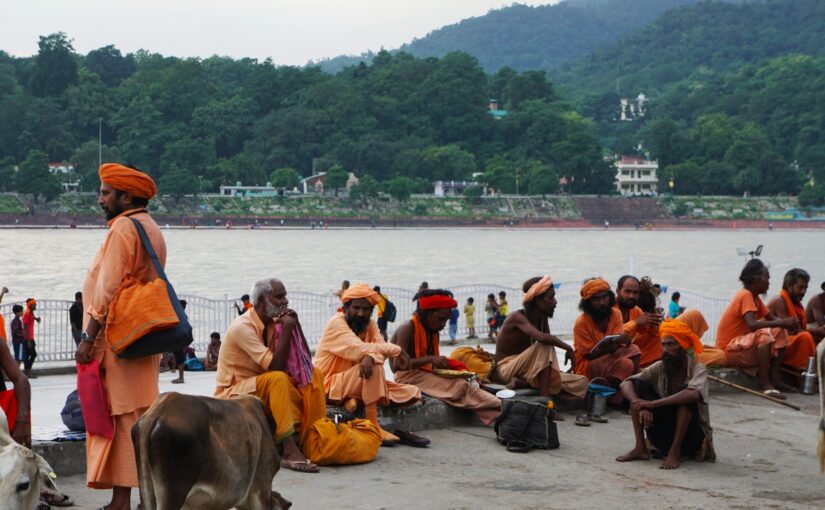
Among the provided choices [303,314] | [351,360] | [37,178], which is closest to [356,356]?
[351,360]

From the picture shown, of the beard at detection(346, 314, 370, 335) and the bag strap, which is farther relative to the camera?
the beard at detection(346, 314, 370, 335)

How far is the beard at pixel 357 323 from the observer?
6.86 m

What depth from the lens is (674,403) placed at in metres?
6.75

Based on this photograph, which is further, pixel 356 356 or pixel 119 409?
pixel 356 356

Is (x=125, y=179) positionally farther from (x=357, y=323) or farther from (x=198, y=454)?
(x=357, y=323)

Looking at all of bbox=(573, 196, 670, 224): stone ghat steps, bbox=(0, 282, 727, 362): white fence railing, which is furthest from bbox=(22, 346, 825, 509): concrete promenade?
bbox=(573, 196, 670, 224): stone ghat steps

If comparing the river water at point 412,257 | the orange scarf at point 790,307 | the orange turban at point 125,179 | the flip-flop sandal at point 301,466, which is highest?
the orange turban at point 125,179

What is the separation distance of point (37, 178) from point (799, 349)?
99351 mm

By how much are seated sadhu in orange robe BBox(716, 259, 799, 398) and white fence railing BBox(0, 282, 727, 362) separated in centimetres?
698

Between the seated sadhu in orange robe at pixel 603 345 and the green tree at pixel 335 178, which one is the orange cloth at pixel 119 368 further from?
the green tree at pixel 335 178

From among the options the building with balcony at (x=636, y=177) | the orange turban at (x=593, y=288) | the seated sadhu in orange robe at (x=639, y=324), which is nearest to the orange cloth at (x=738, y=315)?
the seated sadhu in orange robe at (x=639, y=324)

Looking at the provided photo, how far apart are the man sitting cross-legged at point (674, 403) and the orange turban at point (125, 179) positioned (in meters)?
3.08

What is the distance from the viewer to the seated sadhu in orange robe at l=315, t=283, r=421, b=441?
674 centimetres

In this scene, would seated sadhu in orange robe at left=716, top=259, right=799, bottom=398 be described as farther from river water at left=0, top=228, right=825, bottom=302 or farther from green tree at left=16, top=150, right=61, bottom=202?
green tree at left=16, top=150, right=61, bottom=202
